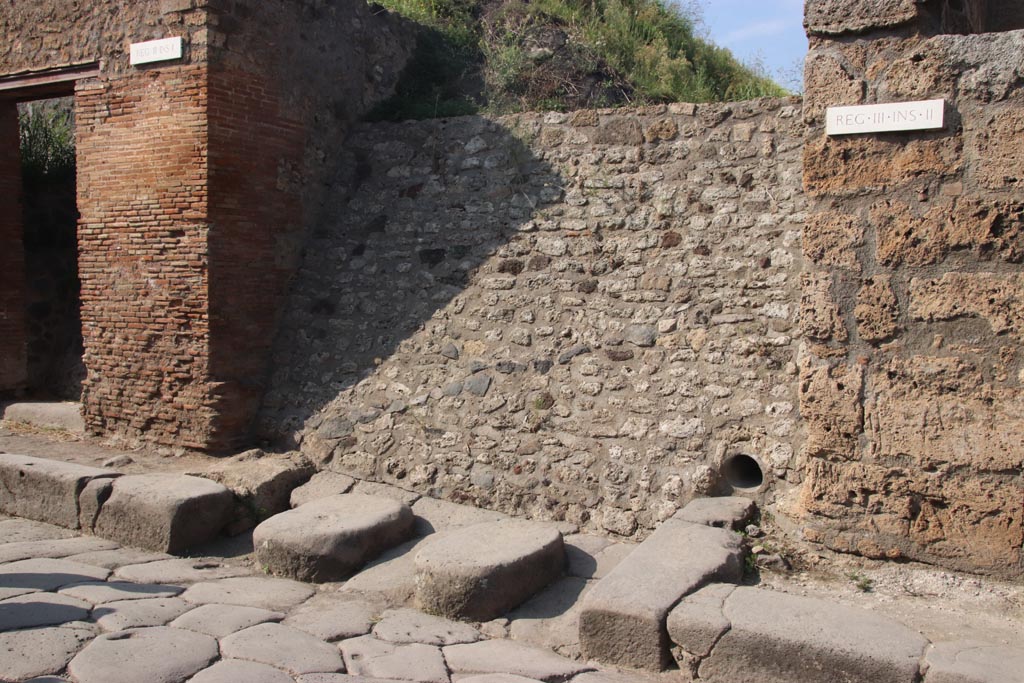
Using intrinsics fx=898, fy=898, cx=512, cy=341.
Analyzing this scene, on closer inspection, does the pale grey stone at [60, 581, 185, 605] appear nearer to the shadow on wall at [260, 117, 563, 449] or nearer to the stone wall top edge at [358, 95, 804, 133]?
the shadow on wall at [260, 117, 563, 449]

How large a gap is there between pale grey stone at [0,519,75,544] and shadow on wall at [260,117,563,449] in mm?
1505

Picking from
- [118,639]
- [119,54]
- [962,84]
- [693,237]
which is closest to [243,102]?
Result: [119,54]

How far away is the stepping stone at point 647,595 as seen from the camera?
3688mm

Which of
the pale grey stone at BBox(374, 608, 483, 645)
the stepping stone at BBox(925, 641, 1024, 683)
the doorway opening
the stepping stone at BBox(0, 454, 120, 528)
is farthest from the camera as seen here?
the doorway opening

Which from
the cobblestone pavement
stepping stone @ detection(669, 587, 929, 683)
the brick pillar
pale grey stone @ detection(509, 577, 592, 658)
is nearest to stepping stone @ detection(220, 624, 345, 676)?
the cobblestone pavement

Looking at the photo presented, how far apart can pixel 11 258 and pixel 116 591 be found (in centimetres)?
500

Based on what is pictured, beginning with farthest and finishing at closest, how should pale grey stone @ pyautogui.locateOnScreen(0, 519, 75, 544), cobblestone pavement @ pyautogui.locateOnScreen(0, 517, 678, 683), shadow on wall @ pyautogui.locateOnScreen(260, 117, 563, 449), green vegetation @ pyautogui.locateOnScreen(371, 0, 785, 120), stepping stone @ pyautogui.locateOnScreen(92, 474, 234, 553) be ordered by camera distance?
green vegetation @ pyautogui.locateOnScreen(371, 0, 785, 120), shadow on wall @ pyautogui.locateOnScreen(260, 117, 563, 449), pale grey stone @ pyautogui.locateOnScreen(0, 519, 75, 544), stepping stone @ pyautogui.locateOnScreen(92, 474, 234, 553), cobblestone pavement @ pyautogui.locateOnScreen(0, 517, 678, 683)

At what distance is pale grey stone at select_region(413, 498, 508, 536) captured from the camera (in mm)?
5348

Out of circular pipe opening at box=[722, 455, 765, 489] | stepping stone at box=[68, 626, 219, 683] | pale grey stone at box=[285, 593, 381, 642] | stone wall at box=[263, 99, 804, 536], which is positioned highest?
stone wall at box=[263, 99, 804, 536]

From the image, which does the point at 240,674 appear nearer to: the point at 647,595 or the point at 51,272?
the point at 647,595

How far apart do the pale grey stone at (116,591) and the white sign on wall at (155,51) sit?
3.76 metres

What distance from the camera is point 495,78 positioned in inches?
324

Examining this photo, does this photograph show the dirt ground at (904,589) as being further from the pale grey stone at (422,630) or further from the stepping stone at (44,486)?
the stepping stone at (44,486)

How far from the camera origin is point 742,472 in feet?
16.5
